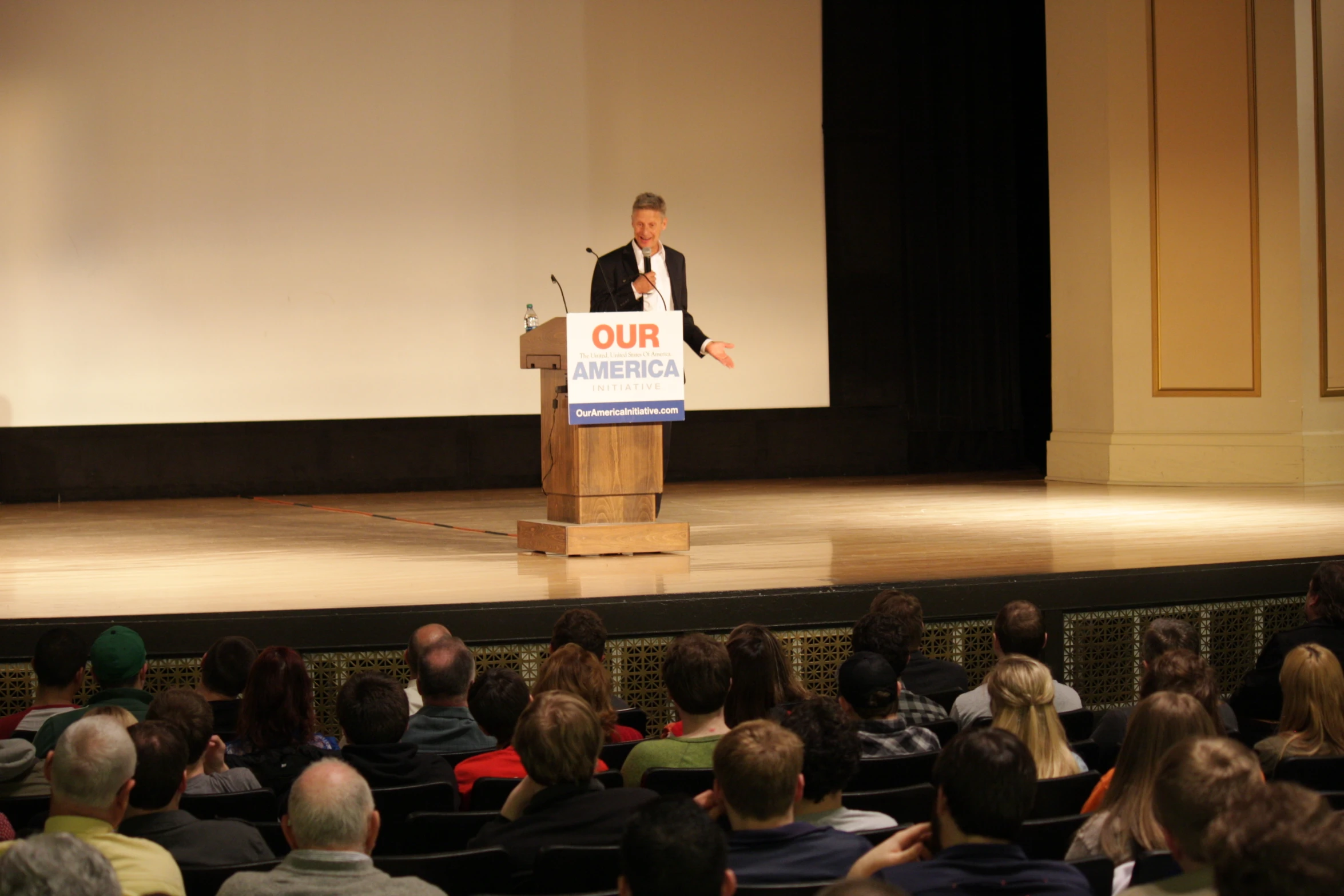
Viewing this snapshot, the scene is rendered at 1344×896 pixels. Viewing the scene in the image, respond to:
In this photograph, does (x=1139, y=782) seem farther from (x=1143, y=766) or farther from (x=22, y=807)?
(x=22, y=807)

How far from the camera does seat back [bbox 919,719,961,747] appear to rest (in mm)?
3240

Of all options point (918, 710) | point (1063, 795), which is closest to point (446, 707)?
point (918, 710)

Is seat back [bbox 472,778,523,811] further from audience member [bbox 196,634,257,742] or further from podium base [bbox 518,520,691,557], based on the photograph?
podium base [bbox 518,520,691,557]

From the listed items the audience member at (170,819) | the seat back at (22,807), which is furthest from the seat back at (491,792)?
the seat back at (22,807)

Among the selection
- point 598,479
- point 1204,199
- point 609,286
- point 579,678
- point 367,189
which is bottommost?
point 579,678

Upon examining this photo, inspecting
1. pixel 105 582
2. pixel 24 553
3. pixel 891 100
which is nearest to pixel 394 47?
pixel 891 100

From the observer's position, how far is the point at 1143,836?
2268 mm

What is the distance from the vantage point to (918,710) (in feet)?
11.4

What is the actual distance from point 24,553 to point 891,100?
6259 mm

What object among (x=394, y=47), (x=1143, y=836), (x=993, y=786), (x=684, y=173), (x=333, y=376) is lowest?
(x=1143, y=836)

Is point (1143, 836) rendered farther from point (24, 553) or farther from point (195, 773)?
point (24, 553)

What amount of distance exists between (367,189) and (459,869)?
708cm

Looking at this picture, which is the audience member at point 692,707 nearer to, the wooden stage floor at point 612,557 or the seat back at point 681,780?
the seat back at point 681,780

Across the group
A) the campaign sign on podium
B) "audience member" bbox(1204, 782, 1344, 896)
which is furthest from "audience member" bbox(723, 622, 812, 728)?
the campaign sign on podium
